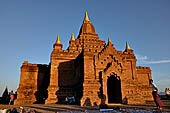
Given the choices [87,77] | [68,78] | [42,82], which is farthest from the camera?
[42,82]

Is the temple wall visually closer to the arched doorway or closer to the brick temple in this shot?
the brick temple

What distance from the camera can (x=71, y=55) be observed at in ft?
92.3

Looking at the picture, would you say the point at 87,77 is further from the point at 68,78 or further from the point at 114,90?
Result: the point at 68,78

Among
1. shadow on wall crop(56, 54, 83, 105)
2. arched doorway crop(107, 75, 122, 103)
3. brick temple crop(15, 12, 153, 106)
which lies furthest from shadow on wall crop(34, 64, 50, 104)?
arched doorway crop(107, 75, 122, 103)

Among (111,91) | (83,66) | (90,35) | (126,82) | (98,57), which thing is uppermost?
(90,35)

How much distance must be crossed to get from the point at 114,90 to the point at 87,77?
627 centimetres

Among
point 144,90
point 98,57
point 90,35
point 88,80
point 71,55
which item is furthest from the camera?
point 90,35

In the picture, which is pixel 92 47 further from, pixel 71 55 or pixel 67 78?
pixel 67 78

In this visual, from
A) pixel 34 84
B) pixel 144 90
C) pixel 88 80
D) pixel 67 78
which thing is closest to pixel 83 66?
pixel 88 80

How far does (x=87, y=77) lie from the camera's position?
66.6 feet

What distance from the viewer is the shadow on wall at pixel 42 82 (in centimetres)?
2779

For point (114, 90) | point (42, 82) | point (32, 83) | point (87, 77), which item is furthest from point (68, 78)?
point (114, 90)

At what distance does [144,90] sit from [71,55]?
14961 millimetres

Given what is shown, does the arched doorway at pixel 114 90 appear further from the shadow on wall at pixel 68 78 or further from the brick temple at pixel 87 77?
the shadow on wall at pixel 68 78
